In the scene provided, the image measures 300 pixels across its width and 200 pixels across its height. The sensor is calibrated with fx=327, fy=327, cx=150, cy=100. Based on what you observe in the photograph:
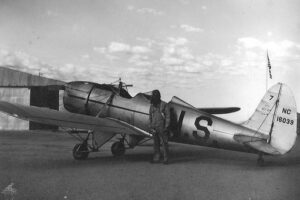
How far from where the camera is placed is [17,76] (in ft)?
71.5

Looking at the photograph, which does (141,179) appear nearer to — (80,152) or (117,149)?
(80,152)

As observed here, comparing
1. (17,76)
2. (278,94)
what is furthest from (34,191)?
(17,76)

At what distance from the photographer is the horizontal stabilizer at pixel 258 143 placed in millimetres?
6691

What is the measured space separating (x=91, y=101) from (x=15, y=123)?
516 inches

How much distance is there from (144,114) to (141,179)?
2.65 m

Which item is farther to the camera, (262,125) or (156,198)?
(262,125)

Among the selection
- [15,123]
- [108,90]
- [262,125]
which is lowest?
[15,123]

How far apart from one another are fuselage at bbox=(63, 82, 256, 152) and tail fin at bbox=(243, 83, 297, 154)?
32 centimetres

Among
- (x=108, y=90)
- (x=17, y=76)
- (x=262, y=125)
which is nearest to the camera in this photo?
(x=262, y=125)

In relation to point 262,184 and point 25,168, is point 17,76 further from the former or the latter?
point 262,184

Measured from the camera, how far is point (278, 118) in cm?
700

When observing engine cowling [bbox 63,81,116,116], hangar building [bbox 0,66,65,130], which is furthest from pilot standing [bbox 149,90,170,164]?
hangar building [bbox 0,66,65,130]

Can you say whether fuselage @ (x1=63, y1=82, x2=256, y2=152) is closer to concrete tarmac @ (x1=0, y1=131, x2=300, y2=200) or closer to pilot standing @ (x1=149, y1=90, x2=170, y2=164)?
pilot standing @ (x1=149, y1=90, x2=170, y2=164)

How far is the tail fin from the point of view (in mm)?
6812
